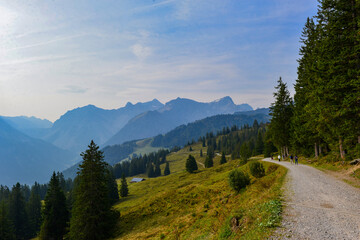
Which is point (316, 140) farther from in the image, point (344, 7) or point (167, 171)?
point (167, 171)

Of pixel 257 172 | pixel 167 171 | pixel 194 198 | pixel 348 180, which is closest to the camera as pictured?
pixel 348 180

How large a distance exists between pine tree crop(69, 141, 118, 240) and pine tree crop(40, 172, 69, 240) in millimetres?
14316

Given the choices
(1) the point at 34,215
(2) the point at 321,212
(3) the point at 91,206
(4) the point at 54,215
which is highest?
(2) the point at 321,212

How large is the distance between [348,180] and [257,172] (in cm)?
964

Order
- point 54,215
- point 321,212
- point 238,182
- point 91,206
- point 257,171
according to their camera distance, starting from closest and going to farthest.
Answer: point 321,212, point 238,182, point 257,171, point 91,206, point 54,215

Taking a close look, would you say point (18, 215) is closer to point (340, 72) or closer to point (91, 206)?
point (91, 206)

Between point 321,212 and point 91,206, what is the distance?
28.8m

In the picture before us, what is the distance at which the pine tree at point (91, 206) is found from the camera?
2778cm

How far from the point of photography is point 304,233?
874 cm

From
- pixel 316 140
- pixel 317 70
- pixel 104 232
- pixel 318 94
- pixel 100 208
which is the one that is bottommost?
pixel 104 232

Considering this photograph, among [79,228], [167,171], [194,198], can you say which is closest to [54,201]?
[79,228]

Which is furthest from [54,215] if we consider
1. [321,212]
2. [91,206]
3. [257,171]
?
[321,212]

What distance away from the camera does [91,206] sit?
93.7 feet

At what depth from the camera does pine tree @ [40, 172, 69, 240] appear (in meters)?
38.3
